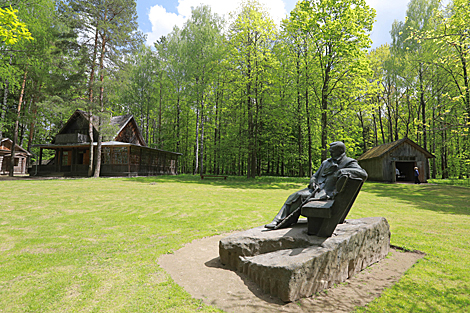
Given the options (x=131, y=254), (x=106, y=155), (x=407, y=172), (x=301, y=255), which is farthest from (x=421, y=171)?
(x=106, y=155)

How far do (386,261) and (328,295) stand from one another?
6.48 feet

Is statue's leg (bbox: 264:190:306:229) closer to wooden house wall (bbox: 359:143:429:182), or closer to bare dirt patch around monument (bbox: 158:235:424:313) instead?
bare dirt patch around monument (bbox: 158:235:424:313)

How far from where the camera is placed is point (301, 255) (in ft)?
10.4

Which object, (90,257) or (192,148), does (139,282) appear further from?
(192,148)

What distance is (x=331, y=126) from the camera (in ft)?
69.2

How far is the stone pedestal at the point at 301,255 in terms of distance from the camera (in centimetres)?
292

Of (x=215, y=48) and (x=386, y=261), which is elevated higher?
(x=215, y=48)

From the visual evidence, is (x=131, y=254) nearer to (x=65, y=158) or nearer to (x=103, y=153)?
(x=103, y=153)

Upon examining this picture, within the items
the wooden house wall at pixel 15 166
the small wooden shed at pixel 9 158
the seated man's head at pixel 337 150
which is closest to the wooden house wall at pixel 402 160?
the seated man's head at pixel 337 150

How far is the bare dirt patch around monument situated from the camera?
278 cm

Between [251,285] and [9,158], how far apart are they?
4262 cm

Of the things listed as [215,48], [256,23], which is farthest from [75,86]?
[256,23]

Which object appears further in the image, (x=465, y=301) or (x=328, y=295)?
(x=328, y=295)

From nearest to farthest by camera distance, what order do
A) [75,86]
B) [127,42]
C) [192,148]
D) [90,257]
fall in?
[90,257]
[75,86]
[127,42]
[192,148]
